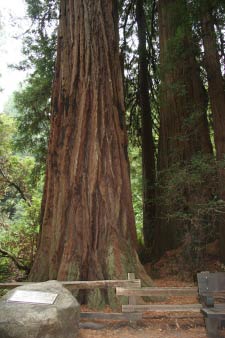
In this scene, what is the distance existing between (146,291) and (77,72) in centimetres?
407

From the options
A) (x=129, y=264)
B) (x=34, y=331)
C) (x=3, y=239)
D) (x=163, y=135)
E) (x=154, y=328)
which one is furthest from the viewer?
(x=3, y=239)

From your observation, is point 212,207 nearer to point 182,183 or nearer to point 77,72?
point 182,183

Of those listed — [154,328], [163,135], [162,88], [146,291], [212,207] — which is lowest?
[154,328]

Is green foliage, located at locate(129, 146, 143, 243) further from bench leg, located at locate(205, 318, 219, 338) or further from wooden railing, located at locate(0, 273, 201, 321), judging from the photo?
bench leg, located at locate(205, 318, 219, 338)

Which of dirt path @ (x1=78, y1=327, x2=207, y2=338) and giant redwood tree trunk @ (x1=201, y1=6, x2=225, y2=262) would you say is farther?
giant redwood tree trunk @ (x1=201, y1=6, x2=225, y2=262)

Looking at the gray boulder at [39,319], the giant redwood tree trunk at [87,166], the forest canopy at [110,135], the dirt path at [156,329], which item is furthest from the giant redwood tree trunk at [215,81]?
the gray boulder at [39,319]

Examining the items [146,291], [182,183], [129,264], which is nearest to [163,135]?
[182,183]

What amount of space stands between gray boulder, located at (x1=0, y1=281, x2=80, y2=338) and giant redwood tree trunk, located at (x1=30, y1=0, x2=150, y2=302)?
145 cm

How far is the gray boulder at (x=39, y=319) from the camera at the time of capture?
11.0 ft

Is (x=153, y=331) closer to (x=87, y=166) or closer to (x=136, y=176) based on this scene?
(x=87, y=166)

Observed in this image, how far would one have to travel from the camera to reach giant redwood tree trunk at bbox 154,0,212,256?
781cm

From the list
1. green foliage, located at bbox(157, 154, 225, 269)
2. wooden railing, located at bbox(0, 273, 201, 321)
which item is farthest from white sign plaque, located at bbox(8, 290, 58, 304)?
green foliage, located at bbox(157, 154, 225, 269)

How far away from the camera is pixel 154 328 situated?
14.4 ft

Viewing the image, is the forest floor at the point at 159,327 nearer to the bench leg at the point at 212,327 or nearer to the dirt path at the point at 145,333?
the dirt path at the point at 145,333
